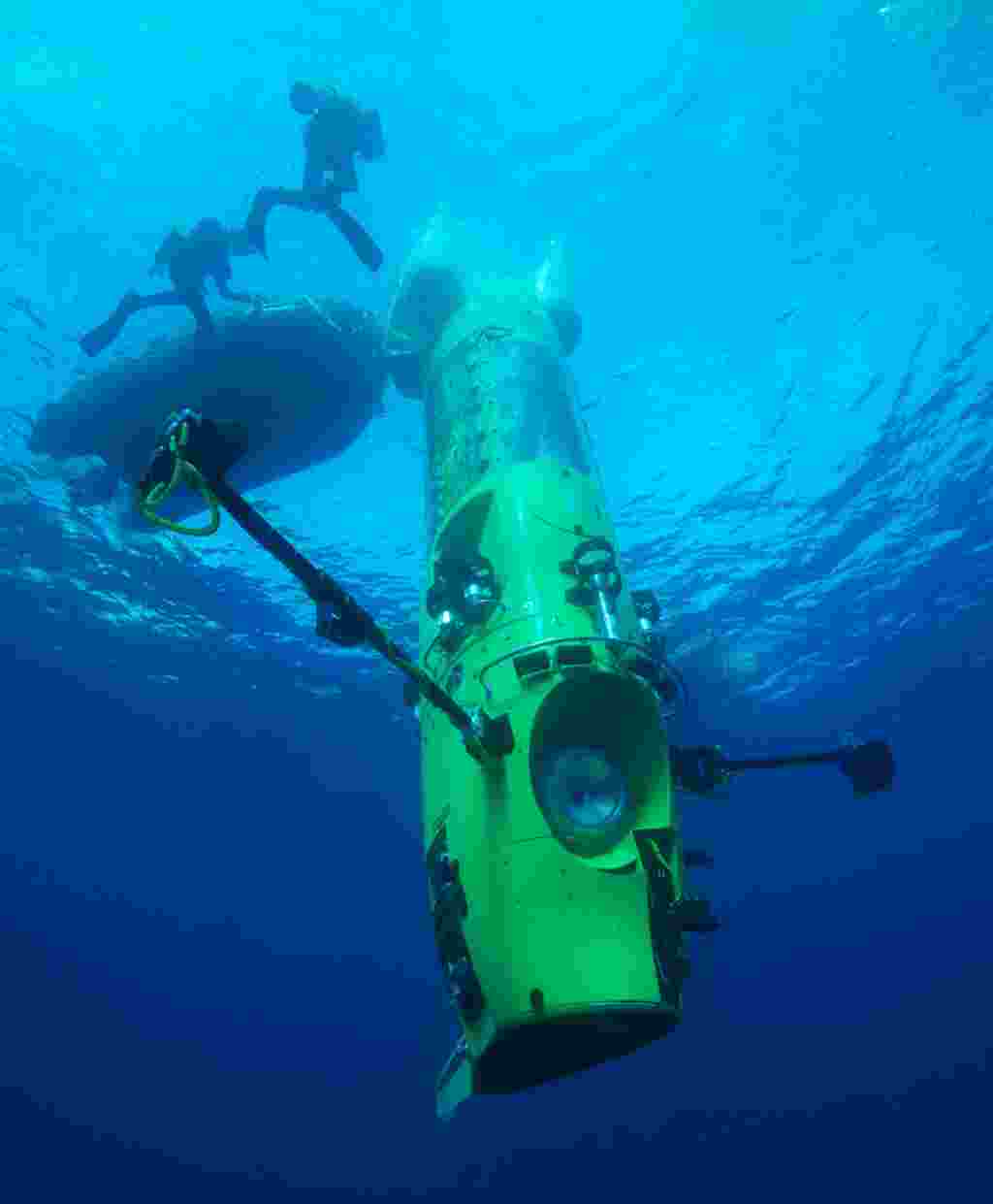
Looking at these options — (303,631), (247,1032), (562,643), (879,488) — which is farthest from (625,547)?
(247,1032)

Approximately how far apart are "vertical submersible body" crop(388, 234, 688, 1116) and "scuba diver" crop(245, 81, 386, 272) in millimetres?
3374

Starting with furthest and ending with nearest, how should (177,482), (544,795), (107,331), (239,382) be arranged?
(239,382), (107,331), (544,795), (177,482)

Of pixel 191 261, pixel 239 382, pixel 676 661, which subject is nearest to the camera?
pixel 191 261

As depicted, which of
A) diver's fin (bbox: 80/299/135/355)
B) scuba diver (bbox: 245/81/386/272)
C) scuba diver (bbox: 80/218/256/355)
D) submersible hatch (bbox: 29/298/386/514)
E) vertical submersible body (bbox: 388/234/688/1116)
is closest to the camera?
vertical submersible body (bbox: 388/234/688/1116)

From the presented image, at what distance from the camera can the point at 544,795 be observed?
A: 5613 mm

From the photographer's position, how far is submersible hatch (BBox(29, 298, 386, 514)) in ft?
36.0

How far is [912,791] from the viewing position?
3300cm

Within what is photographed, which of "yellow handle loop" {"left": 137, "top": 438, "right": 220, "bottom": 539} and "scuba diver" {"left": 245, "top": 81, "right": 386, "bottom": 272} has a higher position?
"scuba diver" {"left": 245, "top": 81, "right": 386, "bottom": 272}

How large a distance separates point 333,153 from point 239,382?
3.47 meters

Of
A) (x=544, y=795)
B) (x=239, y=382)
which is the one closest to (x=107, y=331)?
(x=239, y=382)

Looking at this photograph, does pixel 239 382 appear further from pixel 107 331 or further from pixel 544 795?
pixel 544 795

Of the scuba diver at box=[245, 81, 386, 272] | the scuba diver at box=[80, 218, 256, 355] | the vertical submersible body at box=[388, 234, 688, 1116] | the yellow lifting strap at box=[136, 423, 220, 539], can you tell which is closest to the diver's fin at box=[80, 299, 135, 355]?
the scuba diver at box=[80, 218, 256, 355]

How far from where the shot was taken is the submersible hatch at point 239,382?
36.0 feet

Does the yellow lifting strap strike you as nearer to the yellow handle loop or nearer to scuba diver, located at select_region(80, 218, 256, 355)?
the yellow handle loop
